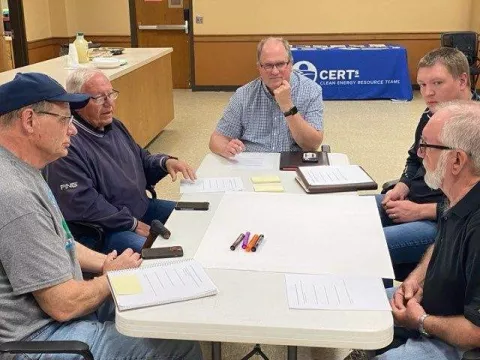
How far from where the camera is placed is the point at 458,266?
1.49 meters

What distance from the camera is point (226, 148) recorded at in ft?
9.08

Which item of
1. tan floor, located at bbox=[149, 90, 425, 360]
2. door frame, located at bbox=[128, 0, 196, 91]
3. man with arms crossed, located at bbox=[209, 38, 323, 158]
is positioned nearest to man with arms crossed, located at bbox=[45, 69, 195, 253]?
man with arms crossed, located at bbox=[209, 38, 323, 158]

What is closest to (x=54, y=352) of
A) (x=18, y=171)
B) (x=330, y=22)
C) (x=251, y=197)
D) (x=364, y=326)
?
(x=18, y=171)

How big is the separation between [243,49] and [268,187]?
6423mm

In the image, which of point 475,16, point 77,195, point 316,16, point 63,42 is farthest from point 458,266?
point 63,42

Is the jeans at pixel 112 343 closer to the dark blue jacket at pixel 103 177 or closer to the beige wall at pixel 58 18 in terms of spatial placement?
the dark blue jacket at pixel 103 177

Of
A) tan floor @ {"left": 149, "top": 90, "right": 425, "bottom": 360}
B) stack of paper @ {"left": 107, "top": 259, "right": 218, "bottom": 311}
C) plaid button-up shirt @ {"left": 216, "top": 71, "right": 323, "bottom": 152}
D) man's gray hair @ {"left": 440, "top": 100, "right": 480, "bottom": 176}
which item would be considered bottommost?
tan floor @ {"left": 149, "top": 90, "right": 425, "bottom": 360}

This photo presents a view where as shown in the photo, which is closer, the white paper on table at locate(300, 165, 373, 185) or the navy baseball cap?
the navy baseball cap

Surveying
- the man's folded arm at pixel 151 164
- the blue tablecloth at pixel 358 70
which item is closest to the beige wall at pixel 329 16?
the blue tablecloth at pixel 358 70

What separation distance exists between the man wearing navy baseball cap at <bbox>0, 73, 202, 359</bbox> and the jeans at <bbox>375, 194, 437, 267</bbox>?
1.02 meters

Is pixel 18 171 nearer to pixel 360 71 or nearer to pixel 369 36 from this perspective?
pixel 360 71

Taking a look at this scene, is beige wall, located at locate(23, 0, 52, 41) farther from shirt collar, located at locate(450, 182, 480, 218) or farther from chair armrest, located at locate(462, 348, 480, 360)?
chair armrest, located at locate(462, 348, 480, 360)

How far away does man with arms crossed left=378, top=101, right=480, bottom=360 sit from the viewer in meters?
1.44

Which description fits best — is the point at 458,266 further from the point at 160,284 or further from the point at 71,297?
the point at 71,297
